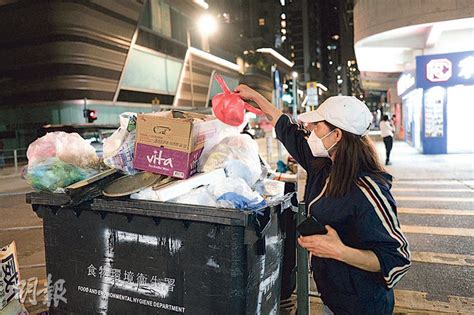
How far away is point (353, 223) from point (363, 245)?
108mm

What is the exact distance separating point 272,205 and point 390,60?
19.7 meters

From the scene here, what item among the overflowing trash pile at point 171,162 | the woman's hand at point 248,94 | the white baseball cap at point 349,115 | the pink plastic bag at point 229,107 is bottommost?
the overflowing trash pile at point 171,162

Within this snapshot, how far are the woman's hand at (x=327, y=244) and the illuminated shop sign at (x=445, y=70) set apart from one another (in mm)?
15248

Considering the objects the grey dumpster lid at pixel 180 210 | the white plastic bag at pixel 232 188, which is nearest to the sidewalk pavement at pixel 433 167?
the white plastic bag at pixel 232 188

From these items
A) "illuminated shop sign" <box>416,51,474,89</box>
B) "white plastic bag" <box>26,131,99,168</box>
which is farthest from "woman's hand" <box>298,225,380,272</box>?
"illuminated shop sign" <box>416,51,474,89</box>

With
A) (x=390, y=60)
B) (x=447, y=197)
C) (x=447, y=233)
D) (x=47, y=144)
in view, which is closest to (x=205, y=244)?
(x=47, y=144)

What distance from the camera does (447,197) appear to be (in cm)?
826

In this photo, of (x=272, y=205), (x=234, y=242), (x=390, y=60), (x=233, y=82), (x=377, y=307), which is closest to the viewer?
(x=377, y=307)

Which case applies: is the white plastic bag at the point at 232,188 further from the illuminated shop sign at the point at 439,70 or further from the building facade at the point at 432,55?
the illuminated shop sign at the point at 439,70

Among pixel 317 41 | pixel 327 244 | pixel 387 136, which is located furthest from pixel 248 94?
pixel 317 41

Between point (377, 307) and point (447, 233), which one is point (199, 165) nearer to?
point (377, 307)

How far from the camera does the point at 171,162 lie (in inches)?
101

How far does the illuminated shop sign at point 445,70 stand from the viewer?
47.0 feet

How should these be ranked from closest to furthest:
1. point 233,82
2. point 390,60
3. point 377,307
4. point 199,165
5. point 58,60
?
point 377,307, point 199,165, point 390,60, point 58,60, point 233,82
